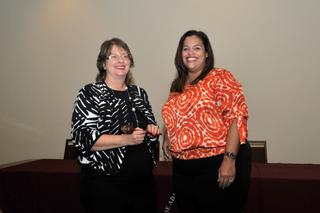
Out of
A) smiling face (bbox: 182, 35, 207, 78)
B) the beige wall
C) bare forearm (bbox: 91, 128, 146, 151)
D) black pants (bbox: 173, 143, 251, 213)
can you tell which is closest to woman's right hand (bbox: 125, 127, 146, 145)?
bare forearm (bbox: 91, 128, 146, 151)

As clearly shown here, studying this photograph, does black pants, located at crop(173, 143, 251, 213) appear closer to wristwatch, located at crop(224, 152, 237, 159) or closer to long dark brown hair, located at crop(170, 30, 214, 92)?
wristwatch, located at crop(224, 152, 237, 159)

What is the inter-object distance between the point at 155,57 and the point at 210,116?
1942 mm

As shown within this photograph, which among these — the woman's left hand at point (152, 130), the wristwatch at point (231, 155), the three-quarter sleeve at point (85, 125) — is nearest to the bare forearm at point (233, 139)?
the wristwatch at point (231, 155)

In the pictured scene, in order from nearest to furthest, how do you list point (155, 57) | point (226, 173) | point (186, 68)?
point (226, 173) < point (186, 68) < point (155, 57)

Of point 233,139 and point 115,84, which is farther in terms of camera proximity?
point 115,84

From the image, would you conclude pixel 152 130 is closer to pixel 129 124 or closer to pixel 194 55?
pixel 129 124

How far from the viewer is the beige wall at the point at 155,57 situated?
3.03 m

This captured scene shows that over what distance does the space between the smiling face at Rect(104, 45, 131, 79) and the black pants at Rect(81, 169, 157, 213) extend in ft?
1.72

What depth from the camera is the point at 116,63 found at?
1.61 m

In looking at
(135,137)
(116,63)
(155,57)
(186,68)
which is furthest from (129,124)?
(155,57)

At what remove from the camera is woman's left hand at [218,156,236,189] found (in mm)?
1406
